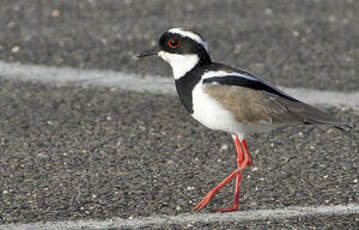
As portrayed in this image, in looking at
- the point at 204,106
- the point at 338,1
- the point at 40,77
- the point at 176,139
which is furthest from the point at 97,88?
the point at 338,1

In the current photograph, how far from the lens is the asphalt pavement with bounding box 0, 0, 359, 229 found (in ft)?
21.7

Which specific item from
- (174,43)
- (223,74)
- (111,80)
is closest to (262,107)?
(223,74)

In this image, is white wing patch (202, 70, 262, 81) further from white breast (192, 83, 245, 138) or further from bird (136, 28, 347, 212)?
white breast (192, 83, 245, 138)

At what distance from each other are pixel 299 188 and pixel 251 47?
4.07 metres

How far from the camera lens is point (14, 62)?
998cm

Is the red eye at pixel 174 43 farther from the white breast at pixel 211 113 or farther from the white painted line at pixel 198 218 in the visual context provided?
the white painted line at pixel 198 218

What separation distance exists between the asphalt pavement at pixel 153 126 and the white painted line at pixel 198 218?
0.08 m

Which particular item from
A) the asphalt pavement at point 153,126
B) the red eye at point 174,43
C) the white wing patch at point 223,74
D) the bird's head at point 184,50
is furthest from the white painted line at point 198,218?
the red eye at point 174,43

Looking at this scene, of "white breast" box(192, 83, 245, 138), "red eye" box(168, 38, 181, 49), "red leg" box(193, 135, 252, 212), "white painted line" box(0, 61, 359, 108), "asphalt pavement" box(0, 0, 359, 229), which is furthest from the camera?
"white painted line" box(0, 61, 359, 108)

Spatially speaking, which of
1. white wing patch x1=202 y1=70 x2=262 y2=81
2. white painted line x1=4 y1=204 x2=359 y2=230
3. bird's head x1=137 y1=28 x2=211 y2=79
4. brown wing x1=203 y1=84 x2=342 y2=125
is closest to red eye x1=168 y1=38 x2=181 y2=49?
bird's head x1=137 y1=28 x2=211 y2=79

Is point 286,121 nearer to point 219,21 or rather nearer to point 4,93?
point 4,93

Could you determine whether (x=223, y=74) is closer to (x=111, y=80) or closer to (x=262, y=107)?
(x=262, y=107)

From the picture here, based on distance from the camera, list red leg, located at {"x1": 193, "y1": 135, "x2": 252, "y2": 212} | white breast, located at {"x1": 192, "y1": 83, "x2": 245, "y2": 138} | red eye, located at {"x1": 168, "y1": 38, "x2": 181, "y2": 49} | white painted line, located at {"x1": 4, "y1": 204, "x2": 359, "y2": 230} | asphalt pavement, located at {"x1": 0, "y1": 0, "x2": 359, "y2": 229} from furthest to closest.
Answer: red eye, located at {"x1": 168, "y1": 38, "x2": 181, "y2": 49} → asphalt pavement, located at {"x1": 0, "y1": 0, "x2": 359, "y2": 229} → red leg, located at {"x1": 193, "y1": 135, "x2": 252, "y2": 212} → white breast, located at {"x1": 192, "y1": 83, "x2": 245, "y2": 138} → white painted line, located at {"x1": 4, "y1": 204, "x2": 359, "y2": 230}

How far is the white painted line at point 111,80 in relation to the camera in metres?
9.02
